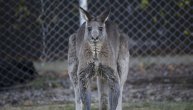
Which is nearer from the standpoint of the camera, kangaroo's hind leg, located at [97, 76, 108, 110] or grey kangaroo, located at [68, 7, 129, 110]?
grey kangaroo, located at [68, 7, 129, 110]

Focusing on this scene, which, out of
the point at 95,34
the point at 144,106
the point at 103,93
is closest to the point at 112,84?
the point at 103,93

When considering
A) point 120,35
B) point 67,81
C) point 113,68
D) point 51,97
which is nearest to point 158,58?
point 67,81

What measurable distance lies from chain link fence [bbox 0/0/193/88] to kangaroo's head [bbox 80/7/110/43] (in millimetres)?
2513

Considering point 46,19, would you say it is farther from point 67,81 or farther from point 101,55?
point 101,55

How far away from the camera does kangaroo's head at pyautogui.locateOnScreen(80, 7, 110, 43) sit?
17.6 ft

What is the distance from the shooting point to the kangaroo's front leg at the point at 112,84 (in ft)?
17.9

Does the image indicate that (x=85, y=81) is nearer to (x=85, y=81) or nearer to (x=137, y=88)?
(x=85, y=81)

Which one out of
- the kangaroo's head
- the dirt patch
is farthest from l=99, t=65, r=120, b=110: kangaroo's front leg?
the dirt patch

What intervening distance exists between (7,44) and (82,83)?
294 centimetres

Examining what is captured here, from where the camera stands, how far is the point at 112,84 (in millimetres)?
5480

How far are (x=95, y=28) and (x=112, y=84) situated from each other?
569 mm

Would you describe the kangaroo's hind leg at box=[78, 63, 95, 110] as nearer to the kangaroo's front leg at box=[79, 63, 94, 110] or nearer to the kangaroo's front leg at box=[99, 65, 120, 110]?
the kangaroo's front leg at box=[79, 63, 94, 110]

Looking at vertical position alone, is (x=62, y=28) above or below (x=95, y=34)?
above

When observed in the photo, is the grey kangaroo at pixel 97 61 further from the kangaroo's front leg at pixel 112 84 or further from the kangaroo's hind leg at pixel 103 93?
the kangaroo's hind leg at pixel 103 93
